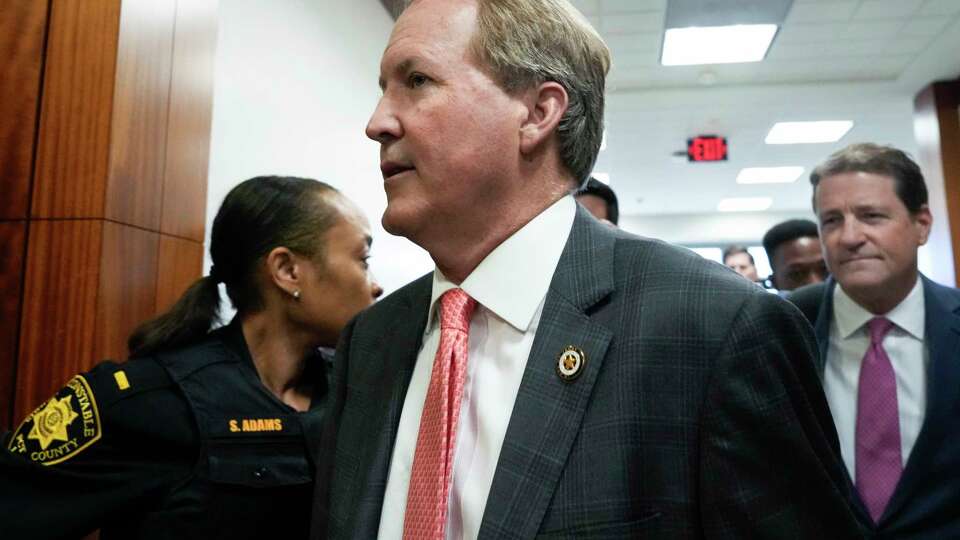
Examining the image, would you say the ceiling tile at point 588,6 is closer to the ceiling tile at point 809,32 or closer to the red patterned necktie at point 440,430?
the ceiling tile at point 809,32

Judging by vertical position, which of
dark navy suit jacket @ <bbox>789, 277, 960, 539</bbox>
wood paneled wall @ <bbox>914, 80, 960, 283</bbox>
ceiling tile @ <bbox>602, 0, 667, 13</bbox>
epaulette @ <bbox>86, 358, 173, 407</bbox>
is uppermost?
ceiling tile @ <bbox>602, 0, 667, 13</bbox>

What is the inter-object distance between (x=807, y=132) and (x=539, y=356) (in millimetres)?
7730

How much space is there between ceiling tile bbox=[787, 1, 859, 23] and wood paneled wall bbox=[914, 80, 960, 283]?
200 cm

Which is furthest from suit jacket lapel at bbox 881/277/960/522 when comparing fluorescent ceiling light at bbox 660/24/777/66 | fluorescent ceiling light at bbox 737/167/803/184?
fluorescent ceiling light at bbox 737/167/803/184

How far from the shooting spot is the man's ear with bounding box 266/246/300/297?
1670mm

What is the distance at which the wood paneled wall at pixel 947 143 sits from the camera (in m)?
5.97

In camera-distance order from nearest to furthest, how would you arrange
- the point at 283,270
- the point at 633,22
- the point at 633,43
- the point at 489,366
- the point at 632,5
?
1. the point at 489,366
2. the point at 283,270
3. the point at 632,5
4. the point at 633,22
5. the point at 633,43

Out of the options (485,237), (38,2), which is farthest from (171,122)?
(485,237)

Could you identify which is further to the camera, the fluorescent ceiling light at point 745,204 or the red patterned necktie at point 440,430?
the fluorescent ceiling light at point 745,204

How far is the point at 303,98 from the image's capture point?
3.02 metres

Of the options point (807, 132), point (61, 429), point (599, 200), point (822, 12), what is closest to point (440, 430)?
point (61, 429)

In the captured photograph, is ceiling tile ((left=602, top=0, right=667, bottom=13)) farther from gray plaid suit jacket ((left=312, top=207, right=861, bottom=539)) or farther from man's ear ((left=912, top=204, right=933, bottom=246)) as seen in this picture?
gray plaid suit jacket ((left=312, top=207, right=861, bottom=539))

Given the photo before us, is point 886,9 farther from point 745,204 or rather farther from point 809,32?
point 745,204

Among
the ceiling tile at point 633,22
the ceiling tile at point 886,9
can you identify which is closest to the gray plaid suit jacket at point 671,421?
the ceiling tile at point 633,22
